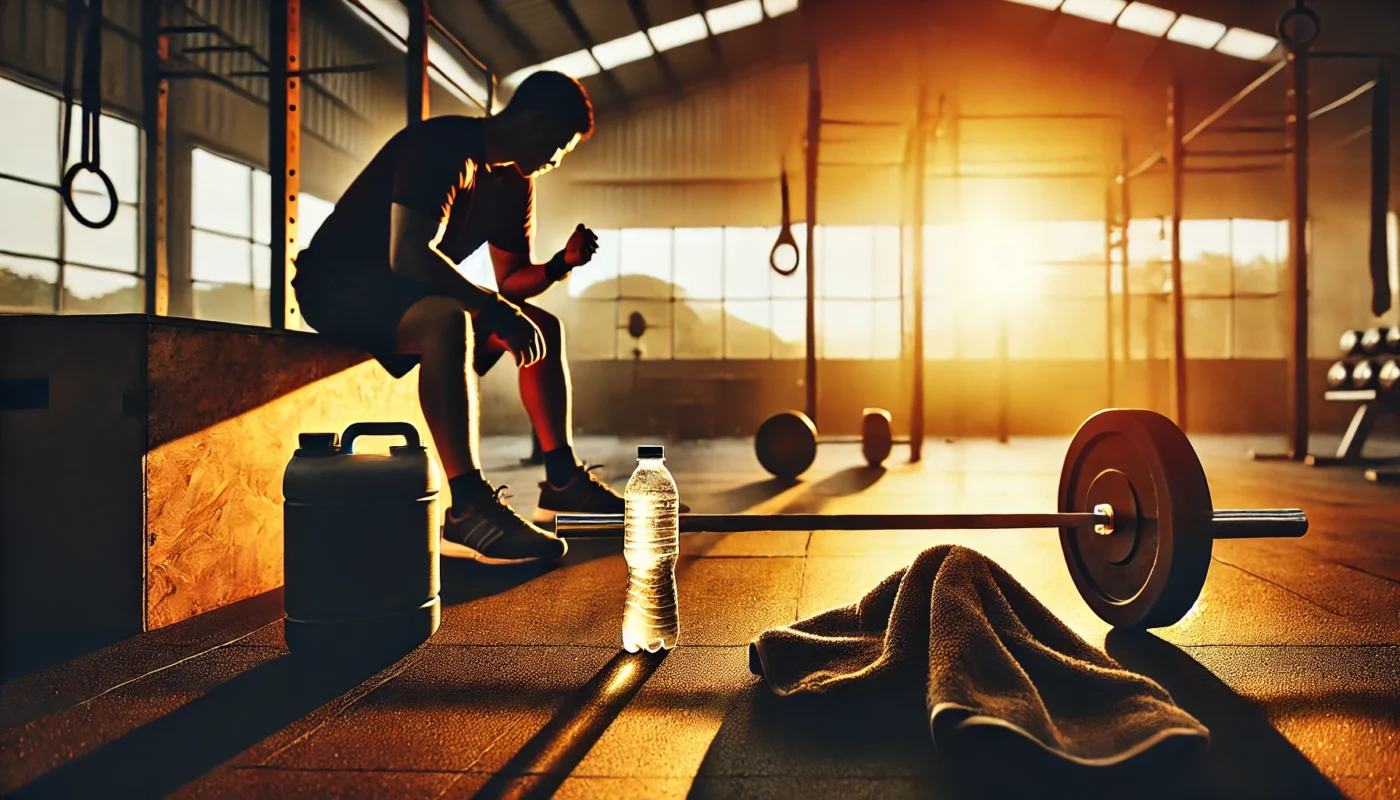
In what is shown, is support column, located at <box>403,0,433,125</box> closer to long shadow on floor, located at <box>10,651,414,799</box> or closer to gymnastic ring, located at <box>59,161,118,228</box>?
gymnastic ring, located at <box>59,161,118,228</box>

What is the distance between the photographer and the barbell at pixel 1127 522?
1.14 meters

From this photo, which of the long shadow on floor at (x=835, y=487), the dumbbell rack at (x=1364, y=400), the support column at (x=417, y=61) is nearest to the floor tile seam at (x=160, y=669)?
the long shadow on floor at (x=835, y=487)

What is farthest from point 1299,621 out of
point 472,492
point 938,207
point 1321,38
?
point 1321,38

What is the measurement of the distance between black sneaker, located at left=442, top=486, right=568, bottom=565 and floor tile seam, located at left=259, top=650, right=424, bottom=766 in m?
0.47

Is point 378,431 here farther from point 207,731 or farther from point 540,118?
point 540,118

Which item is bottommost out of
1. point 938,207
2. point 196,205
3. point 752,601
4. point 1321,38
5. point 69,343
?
point 752,601

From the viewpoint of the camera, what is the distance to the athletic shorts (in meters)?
1.75

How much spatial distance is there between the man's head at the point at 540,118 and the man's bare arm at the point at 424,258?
13.6 inches

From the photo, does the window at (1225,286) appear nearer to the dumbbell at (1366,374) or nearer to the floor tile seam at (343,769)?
the dumbbell at (1366,374)

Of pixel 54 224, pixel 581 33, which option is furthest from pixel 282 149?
pixel 581 33

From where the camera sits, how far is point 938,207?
9930 millimetres

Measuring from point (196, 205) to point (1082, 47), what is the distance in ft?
31.7

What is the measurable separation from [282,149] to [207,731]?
5.77 feet

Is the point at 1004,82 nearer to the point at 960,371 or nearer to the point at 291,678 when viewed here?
the point at 960,371
